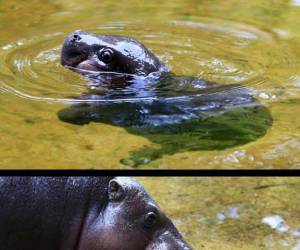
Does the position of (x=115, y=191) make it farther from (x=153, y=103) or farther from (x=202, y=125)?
(x=153, y=103)

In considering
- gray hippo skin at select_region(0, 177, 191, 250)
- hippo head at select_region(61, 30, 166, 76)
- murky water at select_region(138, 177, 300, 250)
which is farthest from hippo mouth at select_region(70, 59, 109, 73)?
gray hippo skin at select_region(0, 177, 191, 250)

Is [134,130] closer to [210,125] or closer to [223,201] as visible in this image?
[210,125]

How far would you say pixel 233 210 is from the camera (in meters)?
2.90

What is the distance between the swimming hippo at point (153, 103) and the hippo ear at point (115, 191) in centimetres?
20

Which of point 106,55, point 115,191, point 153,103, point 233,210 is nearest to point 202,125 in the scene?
point 153,103

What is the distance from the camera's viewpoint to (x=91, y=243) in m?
2.16

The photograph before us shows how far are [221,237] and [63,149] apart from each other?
741 mm

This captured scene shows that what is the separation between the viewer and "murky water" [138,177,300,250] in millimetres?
2715

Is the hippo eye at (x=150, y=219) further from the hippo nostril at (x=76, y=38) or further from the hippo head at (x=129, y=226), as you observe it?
the hippo nostril at (x=76, y=38)

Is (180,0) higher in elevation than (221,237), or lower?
higher

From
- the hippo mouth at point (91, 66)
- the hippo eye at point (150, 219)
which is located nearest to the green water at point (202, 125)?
the hippo mouth at point (91, 66)

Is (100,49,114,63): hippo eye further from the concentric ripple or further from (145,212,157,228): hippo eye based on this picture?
(145,212,157,228): hippo eye

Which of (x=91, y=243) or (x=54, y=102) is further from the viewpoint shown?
(x=54, y=102)

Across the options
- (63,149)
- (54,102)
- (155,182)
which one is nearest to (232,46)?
(155,182)
